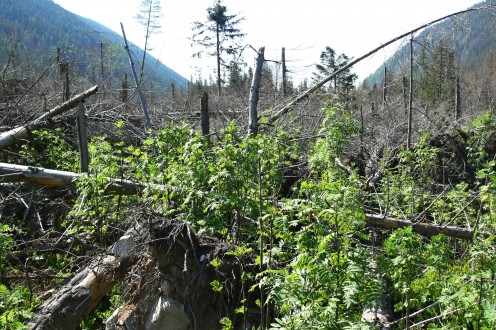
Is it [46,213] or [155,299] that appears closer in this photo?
[155,299]

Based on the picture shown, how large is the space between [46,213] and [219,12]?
2337cm

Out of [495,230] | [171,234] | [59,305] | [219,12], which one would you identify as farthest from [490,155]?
[219,12]

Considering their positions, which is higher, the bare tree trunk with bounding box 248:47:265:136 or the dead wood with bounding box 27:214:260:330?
the bare tree trunk with bounding box 248:47:265:136

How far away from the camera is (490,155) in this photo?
1024cm

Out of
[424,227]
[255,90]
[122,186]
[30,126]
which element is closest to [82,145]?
[122,186]

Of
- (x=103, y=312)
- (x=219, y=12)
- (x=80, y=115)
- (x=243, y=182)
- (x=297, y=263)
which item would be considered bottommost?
(x=103, y=312)

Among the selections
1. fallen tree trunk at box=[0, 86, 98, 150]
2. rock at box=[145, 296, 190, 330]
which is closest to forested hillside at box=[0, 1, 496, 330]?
rock at box=[145, 296, 190, 330]

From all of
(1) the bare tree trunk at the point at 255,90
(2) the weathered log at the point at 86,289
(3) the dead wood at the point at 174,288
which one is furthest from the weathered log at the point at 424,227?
(2) the weathered log at the point at 86,289

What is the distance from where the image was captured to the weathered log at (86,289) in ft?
12.3

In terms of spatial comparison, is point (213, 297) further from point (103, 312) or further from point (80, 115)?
point (80, 115)

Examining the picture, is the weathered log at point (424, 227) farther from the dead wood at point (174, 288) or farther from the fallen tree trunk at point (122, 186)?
the dead wood at point (174, 288)

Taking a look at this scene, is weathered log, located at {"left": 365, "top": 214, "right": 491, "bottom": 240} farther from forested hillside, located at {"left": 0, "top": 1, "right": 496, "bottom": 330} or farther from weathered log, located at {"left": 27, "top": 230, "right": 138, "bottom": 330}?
weathered log, located at {"left": 27, "top": 230, "right": 138, "bottom": 330}

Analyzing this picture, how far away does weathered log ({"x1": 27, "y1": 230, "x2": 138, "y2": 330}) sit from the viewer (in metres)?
3.75

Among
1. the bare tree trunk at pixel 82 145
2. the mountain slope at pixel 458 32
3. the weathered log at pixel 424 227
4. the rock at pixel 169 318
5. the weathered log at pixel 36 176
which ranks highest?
the mountain slope at pixel 458 32
